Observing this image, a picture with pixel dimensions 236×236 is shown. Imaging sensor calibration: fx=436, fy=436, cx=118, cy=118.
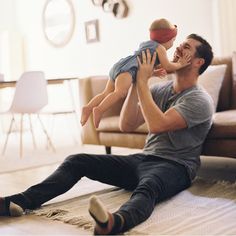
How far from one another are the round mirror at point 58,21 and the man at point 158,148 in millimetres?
3620

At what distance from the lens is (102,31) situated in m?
5.09

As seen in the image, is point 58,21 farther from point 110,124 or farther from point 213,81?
point 213,81

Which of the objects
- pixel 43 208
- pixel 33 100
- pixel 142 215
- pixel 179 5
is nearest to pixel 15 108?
pixel 33 100

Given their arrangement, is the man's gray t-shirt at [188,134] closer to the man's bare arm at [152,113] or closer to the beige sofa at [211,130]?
the man's bare arm at [152,113]

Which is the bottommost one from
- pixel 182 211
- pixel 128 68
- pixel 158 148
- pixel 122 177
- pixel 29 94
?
pixel 182 211

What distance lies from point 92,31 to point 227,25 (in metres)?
1.95

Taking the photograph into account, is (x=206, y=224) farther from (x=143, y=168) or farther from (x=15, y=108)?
(x=15, y=108)

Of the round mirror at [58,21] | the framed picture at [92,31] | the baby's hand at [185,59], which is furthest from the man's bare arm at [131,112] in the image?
the round mirror at [58,21]

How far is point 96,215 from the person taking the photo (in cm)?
146

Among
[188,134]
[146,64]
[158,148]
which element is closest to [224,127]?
[188,134]

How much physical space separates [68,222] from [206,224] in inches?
22.3

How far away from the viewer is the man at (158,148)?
75.4 inches

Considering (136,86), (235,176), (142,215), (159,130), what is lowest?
(235,176)

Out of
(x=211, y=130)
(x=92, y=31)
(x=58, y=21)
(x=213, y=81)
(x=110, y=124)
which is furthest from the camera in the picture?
(x=58, y=21)
